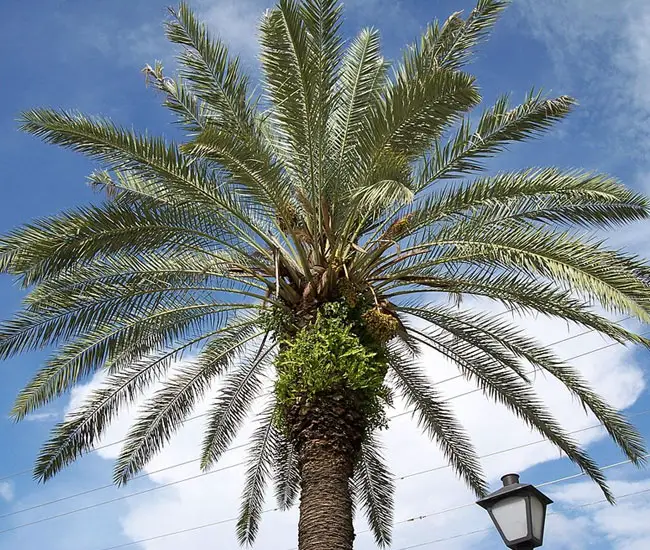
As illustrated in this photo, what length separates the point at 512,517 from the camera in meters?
5.82

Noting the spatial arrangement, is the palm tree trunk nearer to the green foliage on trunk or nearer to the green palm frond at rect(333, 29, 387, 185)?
the green foliage on trunk

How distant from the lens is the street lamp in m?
5.75

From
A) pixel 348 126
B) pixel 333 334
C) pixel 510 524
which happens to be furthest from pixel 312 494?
pixel 348 126

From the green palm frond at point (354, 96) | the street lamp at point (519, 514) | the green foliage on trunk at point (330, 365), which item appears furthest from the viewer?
the green palm frond at point (354, 96)

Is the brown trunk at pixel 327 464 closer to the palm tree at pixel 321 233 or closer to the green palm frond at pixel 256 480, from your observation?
the palm tree at pixel 321 233

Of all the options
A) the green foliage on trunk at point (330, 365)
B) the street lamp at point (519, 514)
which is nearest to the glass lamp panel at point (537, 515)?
the street lamp at point (519, 514)

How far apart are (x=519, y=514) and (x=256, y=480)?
8.06 meters

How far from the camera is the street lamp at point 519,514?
18.9ft

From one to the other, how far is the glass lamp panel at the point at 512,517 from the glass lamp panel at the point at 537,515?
7cm

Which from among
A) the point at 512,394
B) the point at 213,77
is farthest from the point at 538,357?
the point at 213,77

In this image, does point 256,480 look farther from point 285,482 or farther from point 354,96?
point 354,96

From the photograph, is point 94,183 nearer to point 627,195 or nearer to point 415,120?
point 415,120

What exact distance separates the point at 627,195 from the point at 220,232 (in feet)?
16.9

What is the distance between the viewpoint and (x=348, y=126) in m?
10.2
